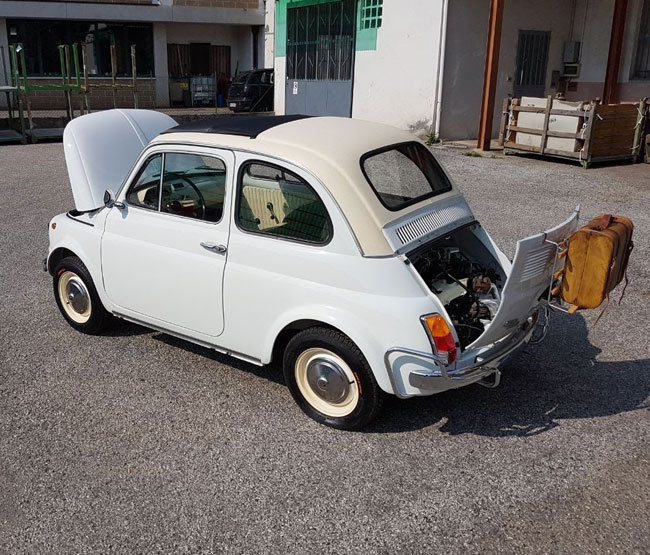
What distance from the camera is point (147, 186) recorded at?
15.9 feet

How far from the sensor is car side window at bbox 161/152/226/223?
4496 mm

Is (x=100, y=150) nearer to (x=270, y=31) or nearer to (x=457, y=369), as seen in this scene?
(x=457, y=369)

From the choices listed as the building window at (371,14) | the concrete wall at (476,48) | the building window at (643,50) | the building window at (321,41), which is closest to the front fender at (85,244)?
the concrete wall at (476,48)

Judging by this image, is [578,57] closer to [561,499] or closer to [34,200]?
[34,200]

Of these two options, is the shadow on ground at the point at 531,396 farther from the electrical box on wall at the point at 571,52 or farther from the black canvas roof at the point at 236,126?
the electrical box on wall at the point at 571,52

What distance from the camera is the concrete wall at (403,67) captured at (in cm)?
1661

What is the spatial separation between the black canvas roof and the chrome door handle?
28.9 inches

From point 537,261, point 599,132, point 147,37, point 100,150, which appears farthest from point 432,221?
point 147,37

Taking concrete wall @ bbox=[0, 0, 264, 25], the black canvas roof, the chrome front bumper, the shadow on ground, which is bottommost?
the shadow on ground

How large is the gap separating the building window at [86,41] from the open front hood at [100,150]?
2390 cm

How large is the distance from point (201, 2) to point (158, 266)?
26495 millimetres

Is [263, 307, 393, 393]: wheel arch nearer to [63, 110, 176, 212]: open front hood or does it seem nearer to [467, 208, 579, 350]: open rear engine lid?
[467, 208, 579, 350]: open rear engine lid

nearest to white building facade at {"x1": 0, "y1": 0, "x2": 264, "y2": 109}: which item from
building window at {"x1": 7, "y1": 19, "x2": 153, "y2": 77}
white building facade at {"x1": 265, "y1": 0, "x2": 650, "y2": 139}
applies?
building window at {"x1": 7, "y1": 19, "x2": 153, "y2": 77}

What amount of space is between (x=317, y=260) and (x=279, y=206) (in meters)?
0.51
